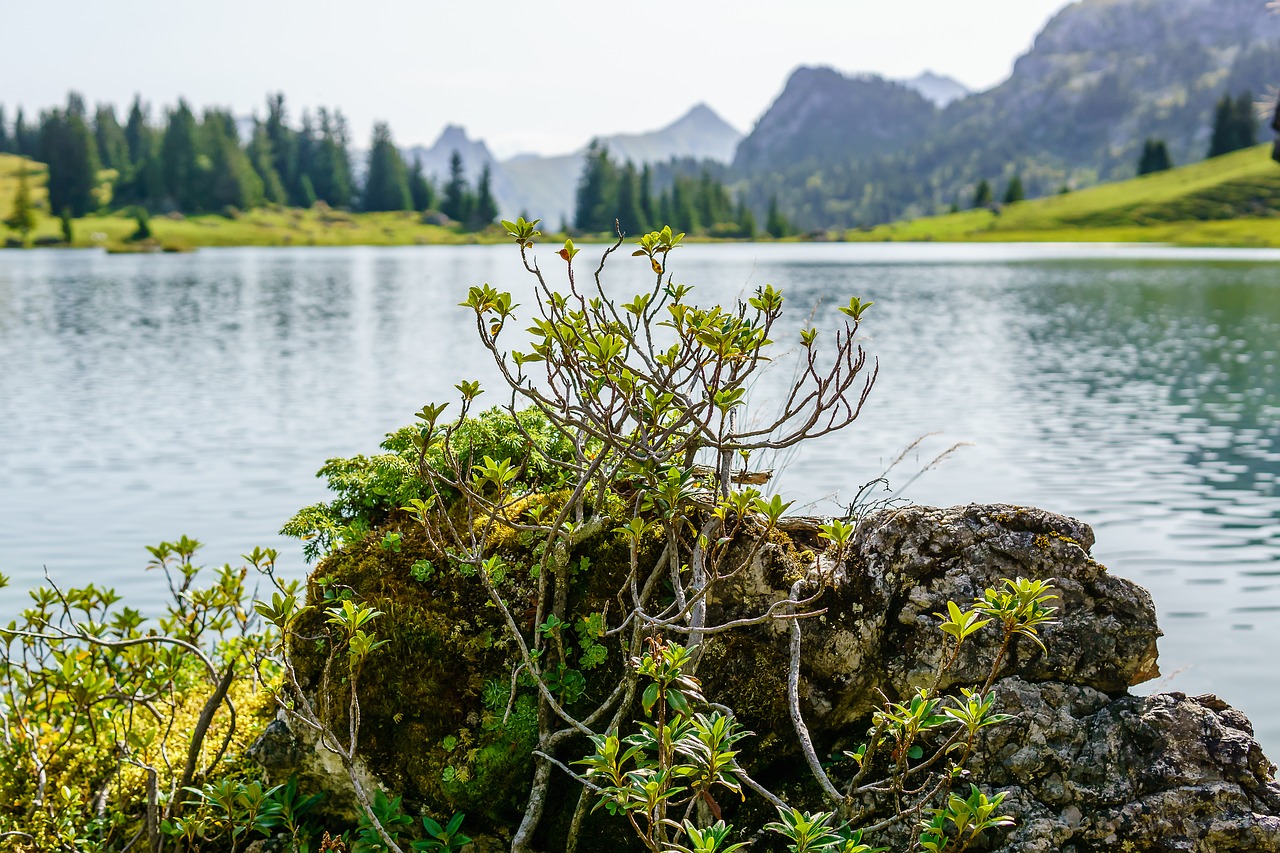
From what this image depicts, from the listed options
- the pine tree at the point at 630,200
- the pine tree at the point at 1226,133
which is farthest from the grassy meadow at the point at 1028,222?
the pine tree at the point at 630,200

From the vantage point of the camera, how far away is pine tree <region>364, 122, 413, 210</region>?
613ft

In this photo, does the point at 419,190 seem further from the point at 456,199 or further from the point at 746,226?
the point at 746,226

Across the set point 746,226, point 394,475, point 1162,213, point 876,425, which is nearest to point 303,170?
point 746,226

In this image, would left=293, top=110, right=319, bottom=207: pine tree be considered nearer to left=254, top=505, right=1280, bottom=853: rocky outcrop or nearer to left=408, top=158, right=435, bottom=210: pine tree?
left=408, top=158, right=435, bottom=210: pine tree

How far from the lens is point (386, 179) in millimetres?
187000

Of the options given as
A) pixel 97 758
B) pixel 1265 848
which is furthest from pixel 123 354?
pixel 1265 848

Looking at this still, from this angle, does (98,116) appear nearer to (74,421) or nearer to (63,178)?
(63,178)

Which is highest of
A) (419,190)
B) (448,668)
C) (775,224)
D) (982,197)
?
(419,190)

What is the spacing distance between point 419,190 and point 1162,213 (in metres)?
131

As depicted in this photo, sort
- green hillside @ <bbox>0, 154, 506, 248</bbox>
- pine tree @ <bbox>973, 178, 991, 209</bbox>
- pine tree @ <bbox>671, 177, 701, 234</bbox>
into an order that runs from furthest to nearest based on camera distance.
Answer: pine tree @ <bbox>973, 178, 991, 209</bbox>
pine tree @ <bbox>671, 177, 701, 234</bbox>
green hillside @ <bbox>0, 154, 506, 248</bbox>

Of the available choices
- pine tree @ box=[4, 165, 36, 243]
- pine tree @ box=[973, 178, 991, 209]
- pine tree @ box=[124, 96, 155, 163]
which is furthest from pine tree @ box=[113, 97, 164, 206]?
pine tree @ box=[973, 178, 991, 209]

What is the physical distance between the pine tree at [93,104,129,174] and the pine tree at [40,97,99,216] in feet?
54.1

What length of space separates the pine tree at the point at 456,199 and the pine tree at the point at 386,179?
7.12m

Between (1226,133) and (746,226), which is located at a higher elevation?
(1226,133)
